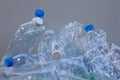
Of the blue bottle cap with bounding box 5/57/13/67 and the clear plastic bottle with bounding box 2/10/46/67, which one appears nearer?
the blue bottle cap with bounding box 5/57/13/67

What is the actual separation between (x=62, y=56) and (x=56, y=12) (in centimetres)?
64

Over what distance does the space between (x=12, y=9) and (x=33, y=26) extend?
469 mm

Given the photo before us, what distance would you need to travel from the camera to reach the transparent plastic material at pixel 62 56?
1000 millimetres

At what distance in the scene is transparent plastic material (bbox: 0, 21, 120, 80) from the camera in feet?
3.28

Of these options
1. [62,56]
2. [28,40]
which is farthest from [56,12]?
[62,56]

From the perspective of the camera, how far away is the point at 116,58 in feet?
3.82

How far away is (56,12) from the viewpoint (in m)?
1.62

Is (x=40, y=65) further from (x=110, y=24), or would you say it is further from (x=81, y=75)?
(x=110, y=24)

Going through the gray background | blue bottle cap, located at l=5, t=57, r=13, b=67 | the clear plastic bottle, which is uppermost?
the gray background

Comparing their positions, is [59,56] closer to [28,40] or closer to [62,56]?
[62,56]

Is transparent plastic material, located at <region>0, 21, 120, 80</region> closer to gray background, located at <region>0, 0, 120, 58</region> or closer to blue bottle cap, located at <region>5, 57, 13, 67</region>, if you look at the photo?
blue bottle cap, located at <region>5, 57, 13, 67</region>

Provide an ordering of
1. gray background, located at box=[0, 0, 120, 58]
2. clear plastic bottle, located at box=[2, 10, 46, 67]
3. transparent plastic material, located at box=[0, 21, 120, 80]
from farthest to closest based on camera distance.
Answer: gray background, located at box=[0, 0, 120, 58]
clear plastic bottle, located at box=[2, 10, 46, 67]
transparent plastic material, located at box=[0, 21, 120, 80]

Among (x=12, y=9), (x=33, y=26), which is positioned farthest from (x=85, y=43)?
(x=12, y=9)

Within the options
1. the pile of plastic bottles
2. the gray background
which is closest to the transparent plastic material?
the pile of plastic bottles
